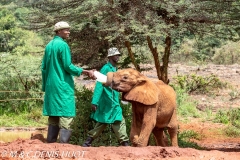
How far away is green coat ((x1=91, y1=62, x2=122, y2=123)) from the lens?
7953 mm

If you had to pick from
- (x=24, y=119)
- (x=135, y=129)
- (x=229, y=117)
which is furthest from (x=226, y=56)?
(x=135, y=129)

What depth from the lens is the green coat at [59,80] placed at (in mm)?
6855

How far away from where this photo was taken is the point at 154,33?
10031 millimetres

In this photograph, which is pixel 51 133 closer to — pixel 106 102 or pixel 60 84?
pixel 60 84

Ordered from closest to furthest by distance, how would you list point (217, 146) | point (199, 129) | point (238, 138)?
point (217, 146), point (238, 138), point (199, 129)

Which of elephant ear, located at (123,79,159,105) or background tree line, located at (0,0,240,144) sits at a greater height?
background tree line, located at (0,0,240,144)

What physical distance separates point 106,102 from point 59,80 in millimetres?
1375

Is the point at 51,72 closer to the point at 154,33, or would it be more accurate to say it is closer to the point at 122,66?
the point at 154,33

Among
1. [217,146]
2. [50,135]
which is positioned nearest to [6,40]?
[217,146]

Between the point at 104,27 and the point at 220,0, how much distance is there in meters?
2.76

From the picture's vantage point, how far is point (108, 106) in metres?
8.06

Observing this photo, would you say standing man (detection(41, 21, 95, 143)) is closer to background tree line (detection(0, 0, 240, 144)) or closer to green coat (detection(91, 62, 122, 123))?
green coat (detection(91, 62, 122, 123))

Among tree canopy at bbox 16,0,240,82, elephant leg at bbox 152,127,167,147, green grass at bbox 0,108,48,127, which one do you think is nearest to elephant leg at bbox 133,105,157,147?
elephant leg at bbox 152,127,167,147

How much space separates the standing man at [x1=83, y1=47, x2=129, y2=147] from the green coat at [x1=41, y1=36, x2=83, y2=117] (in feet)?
3.35
